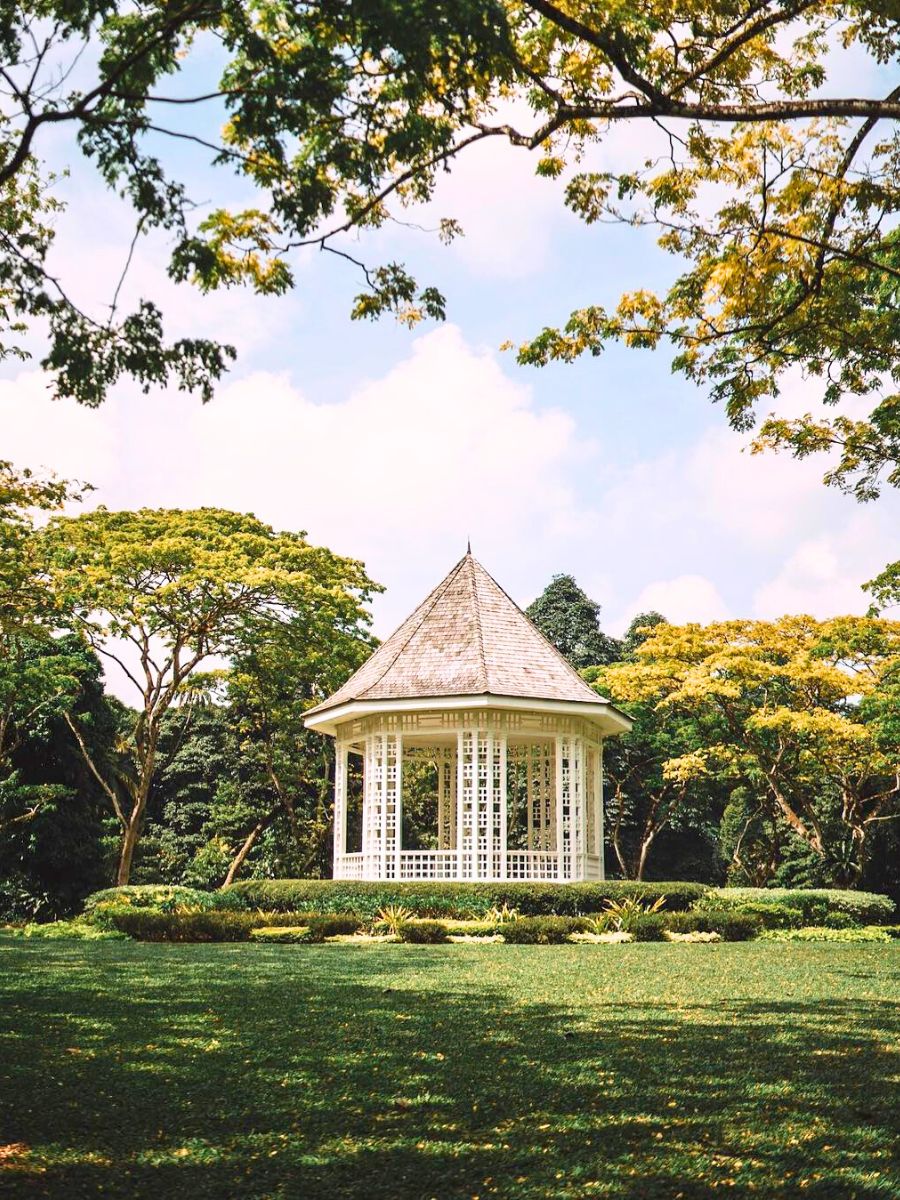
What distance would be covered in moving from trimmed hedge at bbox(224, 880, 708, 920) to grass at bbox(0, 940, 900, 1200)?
292 inches

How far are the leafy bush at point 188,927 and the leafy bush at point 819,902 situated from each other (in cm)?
853

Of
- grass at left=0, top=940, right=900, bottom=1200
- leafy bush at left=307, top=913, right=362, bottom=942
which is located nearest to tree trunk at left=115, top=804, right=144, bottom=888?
leafy bush at left=307, top=913, right=362, bottom=942

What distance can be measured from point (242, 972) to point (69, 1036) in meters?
4.08

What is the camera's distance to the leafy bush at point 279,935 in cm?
1591

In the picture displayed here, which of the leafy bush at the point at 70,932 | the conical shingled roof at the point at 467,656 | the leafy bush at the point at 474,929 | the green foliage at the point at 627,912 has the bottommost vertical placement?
the leafy bush at the point at 70,932

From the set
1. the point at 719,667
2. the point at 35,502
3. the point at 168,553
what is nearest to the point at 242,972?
the point at 35,502

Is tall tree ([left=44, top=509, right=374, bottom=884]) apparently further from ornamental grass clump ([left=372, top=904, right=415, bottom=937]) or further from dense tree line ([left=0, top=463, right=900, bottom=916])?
ornamental grass clump ([left=372, top=904, right=415, bottom=937])

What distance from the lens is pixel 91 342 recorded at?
6.16 metres

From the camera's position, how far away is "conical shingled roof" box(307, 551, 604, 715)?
66.2 ft

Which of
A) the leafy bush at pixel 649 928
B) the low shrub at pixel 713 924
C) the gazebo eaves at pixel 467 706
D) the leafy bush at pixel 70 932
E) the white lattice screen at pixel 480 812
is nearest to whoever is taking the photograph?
the leafy bush at pixel 70 932

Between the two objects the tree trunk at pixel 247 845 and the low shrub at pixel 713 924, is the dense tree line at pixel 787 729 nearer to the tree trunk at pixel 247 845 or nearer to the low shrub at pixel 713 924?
the low shrub at pixel 713 924

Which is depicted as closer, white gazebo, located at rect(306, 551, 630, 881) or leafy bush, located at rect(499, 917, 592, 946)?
leafy bush, located at rect(499, 917, 592, 946)

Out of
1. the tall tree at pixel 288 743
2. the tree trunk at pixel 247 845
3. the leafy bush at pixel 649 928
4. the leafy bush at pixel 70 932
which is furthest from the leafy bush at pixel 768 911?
the tree trunk at pixel 247 845

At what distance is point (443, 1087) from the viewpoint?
5.65m
